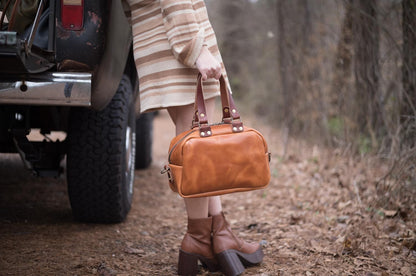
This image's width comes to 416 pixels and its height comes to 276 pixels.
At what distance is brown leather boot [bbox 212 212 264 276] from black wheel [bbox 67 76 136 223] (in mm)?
755

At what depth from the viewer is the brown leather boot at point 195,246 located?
2053 mm

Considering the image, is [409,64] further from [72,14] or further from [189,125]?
[72,14]

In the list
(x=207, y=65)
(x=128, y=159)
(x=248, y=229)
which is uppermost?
(x=207, y=65)

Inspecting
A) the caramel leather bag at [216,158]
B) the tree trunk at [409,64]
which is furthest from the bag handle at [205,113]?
the tree trunk at [409,64]

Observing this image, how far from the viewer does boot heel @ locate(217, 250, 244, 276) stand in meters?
2.02

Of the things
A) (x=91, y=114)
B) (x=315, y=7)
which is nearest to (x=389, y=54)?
(x=91, y=114)

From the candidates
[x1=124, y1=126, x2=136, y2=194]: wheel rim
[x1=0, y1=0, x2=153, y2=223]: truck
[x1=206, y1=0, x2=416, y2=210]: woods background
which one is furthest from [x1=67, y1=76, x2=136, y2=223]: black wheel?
[x1=206, y1=0, x2=416, y2=210]: woods background

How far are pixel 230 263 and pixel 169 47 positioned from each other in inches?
39.8

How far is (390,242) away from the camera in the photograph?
2.41m

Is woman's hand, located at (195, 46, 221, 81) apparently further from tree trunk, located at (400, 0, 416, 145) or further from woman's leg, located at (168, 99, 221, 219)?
tree trunk, located at (400, 0, 416, 145)

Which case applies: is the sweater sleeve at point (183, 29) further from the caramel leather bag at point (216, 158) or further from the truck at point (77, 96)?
the truck at point (77, 96)

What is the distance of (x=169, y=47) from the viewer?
1.91 m

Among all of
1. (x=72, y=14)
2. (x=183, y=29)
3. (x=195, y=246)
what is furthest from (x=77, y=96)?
(x=195, y=246)

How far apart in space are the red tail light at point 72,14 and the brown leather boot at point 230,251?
1.11m
